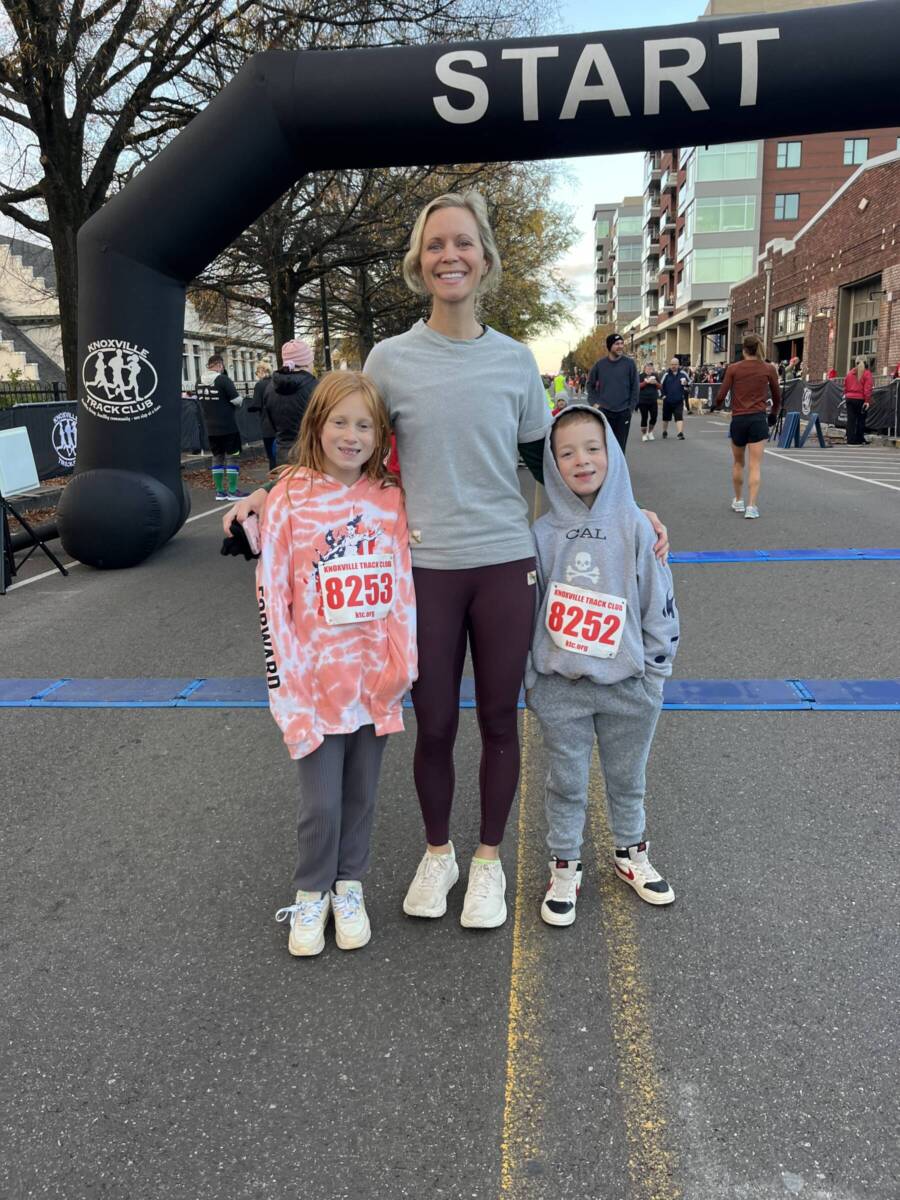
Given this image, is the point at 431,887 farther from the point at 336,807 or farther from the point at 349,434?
the point at 349,434

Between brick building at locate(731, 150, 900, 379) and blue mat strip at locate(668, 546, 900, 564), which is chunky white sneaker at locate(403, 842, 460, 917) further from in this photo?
brick building at locate(731, 150, 900, 379)

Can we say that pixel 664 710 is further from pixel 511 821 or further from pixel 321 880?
pixel 321 880

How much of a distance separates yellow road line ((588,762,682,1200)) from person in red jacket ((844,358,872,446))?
62.8 feet

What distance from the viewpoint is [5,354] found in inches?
1404

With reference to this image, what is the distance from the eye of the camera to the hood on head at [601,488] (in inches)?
103

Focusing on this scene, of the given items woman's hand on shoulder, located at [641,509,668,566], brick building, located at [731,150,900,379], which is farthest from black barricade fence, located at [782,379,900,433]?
woman's hand on shoulder, located at [641,509,668,566]

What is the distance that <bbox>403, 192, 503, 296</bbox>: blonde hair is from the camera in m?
2.56

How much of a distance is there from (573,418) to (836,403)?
72.4ft

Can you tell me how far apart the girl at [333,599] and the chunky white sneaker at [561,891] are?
0.59m

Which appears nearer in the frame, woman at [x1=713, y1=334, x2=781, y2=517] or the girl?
the girl

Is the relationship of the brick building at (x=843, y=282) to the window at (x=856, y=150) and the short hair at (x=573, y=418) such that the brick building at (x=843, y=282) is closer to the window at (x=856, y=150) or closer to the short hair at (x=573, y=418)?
the window at (x=856, y=150)

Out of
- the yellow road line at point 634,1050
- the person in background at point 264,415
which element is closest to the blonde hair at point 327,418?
the yellow road line at point 634,1050

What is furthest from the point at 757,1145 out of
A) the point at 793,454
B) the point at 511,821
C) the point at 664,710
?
the point at 793,454

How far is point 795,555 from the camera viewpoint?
773cm
